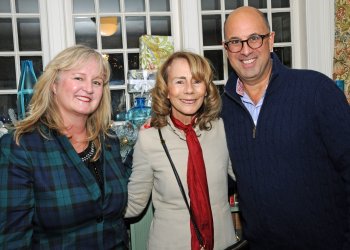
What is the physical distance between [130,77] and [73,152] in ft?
4.37

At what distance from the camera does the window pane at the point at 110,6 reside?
123 inches

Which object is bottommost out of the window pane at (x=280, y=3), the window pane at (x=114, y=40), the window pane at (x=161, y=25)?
the window pane at (x=114, y=40)

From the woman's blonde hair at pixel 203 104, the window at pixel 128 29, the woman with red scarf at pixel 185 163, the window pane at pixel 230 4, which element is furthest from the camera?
the window pane at pixel 230 4

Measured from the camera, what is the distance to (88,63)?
151 cm

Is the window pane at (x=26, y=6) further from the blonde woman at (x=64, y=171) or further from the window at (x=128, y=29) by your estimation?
the blonde woman at (x=64, y=171)

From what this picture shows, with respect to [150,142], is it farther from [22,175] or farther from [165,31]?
[165,31]

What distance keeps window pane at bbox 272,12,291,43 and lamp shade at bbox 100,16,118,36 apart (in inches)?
56.9

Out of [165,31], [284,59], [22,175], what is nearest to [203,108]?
[22,175]

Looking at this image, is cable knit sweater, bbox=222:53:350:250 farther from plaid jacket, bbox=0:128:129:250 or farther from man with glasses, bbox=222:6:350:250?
plaid jacket, bbox=0:128:129:250

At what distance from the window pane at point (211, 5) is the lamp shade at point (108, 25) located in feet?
2.63

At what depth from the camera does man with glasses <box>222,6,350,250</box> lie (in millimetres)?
1409

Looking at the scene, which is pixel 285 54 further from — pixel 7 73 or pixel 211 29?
pixel 7 73

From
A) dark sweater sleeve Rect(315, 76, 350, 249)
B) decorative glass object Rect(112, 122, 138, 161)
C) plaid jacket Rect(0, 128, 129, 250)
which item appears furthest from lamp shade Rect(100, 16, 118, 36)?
dark sweater sleeve Rect(315, 76, 350, 249)

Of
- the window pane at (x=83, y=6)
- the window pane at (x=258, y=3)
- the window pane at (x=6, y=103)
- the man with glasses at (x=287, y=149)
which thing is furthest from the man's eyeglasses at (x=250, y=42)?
the window pane at (x=6, y=103)
